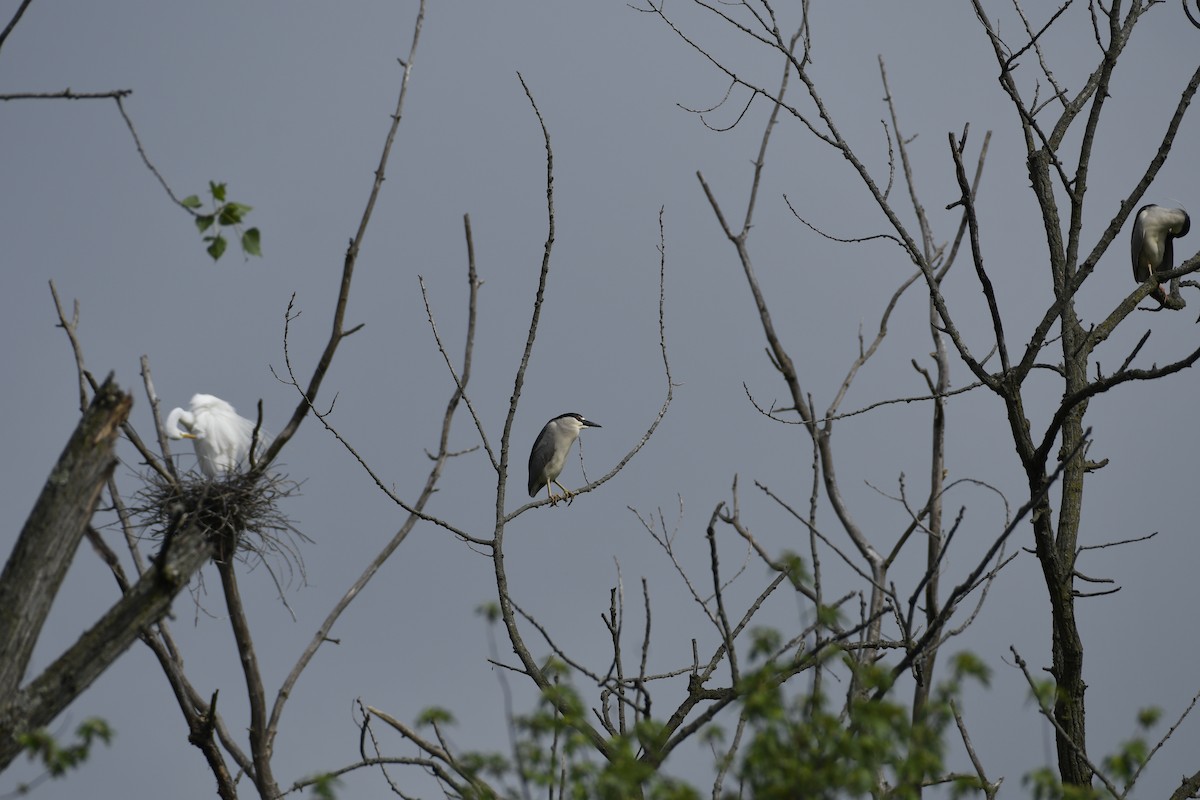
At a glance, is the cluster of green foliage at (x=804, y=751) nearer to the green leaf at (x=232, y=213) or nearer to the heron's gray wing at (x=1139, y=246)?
the green leaf at (x=232, y=213)

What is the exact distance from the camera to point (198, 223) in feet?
11.1

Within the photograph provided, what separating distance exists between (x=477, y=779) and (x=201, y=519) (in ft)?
13.5

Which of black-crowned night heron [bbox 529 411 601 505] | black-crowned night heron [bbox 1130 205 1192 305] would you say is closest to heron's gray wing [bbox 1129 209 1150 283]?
black-crowned night heron [bbox 1130 205 1192 305]

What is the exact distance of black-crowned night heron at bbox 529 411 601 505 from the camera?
10.7 m

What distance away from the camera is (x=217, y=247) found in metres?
3.39

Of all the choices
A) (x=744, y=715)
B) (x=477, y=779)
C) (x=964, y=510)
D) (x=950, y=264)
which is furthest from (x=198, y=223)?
(x=950, y=264)

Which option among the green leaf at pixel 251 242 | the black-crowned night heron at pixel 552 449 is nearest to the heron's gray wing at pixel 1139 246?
the black-crowned night heron at pixel 552 449

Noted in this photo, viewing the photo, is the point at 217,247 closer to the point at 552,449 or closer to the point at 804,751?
the point at 804,751

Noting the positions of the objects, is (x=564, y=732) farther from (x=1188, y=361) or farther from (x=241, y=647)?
(x=241, y=647)

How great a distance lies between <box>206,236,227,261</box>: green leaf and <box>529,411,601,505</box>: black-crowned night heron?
7104mm

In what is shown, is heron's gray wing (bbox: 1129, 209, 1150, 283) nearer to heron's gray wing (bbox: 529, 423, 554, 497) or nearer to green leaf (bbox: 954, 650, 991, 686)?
heron's gray wing (bbox: 529, 423, 554, 497)

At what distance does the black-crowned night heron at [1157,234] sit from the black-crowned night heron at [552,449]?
4875 millimetres

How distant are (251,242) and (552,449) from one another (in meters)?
7.43

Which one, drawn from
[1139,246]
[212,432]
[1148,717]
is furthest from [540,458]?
[1148,717]
